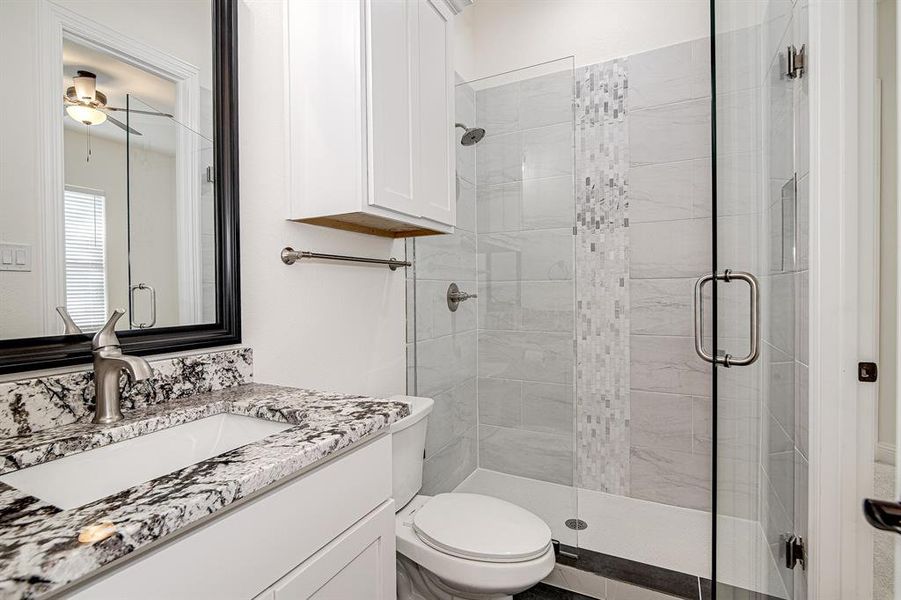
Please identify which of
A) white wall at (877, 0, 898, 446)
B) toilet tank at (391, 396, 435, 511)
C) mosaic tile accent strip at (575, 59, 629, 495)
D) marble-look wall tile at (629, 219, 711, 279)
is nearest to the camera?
white wall at (877, 0, 898, 446)

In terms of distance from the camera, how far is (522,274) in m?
2.06

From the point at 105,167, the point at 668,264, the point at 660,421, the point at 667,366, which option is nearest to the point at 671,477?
the point at 660,421

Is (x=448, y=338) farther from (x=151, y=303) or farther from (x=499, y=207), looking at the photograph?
(x=151, y=303)

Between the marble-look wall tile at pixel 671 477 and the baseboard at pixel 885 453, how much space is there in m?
1.55

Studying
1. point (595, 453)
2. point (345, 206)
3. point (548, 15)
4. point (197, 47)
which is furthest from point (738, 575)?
point (548, 15)

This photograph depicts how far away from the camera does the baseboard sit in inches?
26.9

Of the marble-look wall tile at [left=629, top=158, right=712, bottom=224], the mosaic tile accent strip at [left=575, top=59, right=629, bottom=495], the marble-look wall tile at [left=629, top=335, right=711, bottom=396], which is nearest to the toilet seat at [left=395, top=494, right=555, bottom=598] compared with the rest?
the mosaic tile accent strip at [left=575, top=59, right=629, bottom=495]

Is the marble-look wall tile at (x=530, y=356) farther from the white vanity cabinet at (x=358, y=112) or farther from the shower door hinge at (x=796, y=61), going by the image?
the shower door hinge at (x=796, y=61)

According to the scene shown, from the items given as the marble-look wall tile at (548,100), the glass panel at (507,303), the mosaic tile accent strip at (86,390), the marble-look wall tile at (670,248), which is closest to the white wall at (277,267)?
the mosaic tile accent strip at (86,390)

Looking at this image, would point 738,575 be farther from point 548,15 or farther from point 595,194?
point 548,15

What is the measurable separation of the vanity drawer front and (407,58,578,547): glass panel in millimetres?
1080

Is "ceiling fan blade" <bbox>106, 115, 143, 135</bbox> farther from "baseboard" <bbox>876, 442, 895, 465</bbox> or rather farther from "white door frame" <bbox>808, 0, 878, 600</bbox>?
"baseboard" <bbox>876, 442, 895, 465</bbox>

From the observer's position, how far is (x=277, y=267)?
135cm

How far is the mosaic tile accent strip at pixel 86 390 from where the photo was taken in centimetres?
80
